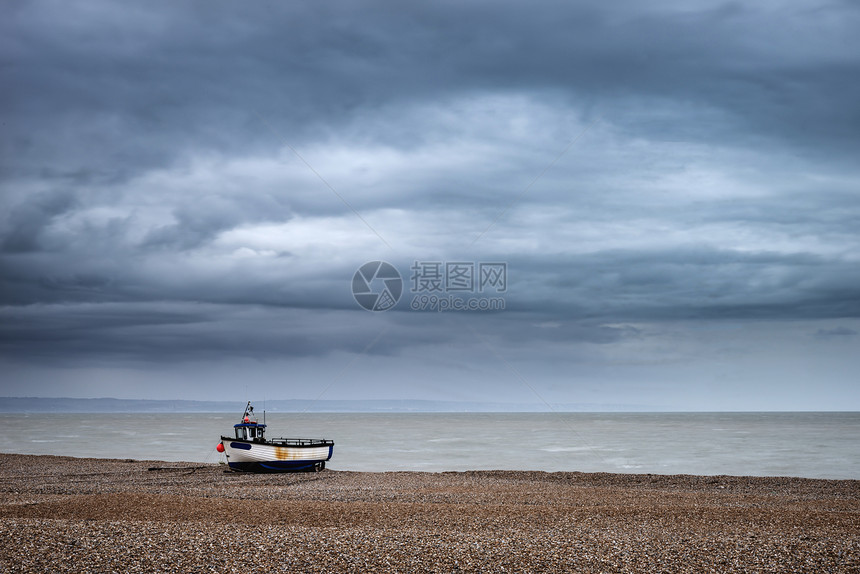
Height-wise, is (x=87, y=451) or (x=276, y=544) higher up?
(x=276, y=544)

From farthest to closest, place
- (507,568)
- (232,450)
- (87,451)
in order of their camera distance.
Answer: (87,451), (232,450), (507,568)

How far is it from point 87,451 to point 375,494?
1663 inches

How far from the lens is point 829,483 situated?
29.7 metres

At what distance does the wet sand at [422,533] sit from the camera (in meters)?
11.5

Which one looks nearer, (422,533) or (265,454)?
(422,533)

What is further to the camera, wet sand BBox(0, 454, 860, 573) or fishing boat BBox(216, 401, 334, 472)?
fishing boat BBox(216, 401, 334, 472)

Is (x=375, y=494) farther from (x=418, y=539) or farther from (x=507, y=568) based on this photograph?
(x=507, y=568)

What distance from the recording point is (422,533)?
13570 mm

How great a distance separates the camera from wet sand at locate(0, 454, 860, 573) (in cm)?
1146

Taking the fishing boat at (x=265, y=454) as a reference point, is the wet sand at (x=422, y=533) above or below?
above

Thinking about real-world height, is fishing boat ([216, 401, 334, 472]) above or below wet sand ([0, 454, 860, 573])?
below

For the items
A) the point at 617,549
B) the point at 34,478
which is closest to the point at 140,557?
the point at 617,549

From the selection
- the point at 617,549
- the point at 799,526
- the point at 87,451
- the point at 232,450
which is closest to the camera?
the point at 617,549

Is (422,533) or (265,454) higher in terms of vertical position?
(422,533)
